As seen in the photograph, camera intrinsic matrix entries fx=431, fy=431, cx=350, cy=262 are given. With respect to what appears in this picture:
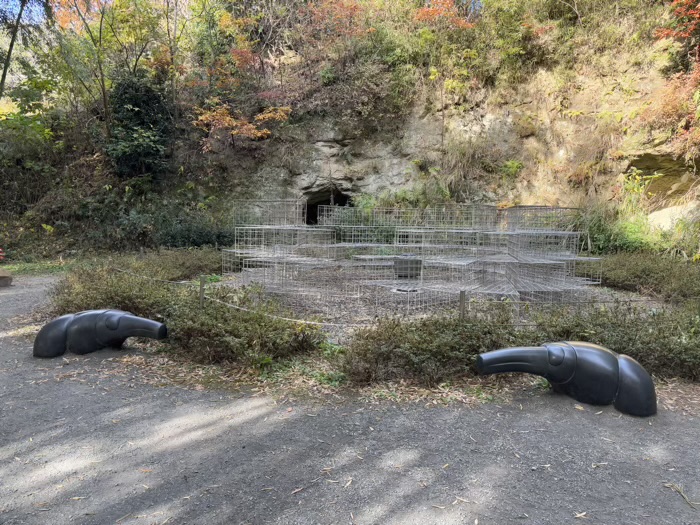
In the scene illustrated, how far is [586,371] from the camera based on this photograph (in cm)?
350

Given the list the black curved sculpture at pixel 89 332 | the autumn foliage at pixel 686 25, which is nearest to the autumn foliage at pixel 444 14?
the autumn foliage at pixel 686 25

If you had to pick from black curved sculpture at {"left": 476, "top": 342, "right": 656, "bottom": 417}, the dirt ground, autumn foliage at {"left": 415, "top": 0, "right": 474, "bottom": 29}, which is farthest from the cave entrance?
the dirt ground

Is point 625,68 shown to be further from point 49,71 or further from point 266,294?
point 49,71

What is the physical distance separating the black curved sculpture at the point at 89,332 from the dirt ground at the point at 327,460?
0.76 m

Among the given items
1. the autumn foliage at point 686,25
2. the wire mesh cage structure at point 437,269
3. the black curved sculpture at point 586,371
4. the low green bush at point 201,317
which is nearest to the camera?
the black curved sculpture at point 586,371

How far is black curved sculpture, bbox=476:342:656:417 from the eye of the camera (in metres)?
3.40

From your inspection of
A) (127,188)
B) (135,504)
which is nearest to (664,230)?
(135,504)

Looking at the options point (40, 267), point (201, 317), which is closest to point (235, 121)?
point (40, 267)

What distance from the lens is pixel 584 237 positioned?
11516 mm

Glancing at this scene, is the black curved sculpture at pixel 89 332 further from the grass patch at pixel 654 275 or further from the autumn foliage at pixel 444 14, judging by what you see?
the autumn foliage at pixel 444 14

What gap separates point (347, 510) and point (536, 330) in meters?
2.99

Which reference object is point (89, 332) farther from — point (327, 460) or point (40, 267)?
point (40, 267)

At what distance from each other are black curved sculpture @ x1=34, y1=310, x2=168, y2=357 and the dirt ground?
761 millimetres

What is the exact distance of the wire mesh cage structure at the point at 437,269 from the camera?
662 centimetres
